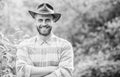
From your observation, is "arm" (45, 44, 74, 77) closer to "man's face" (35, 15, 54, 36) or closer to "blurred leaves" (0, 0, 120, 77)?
"man's face" (35, 15, 54, 36)

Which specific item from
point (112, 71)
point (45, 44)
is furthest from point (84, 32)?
point (45, 44)

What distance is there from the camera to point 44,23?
199 inches

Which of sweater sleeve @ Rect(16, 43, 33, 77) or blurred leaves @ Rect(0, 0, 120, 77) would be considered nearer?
sweater sleeve @ Rect(16, 43, 33, 77)

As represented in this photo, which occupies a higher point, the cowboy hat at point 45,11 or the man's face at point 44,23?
the cowboy hat at point 45,11

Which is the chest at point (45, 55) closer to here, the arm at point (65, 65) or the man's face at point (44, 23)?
the arm at point (65, 65)

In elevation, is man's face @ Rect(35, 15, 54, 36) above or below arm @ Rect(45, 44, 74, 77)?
above

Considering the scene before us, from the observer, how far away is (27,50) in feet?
17.0

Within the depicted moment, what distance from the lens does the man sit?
199 inches

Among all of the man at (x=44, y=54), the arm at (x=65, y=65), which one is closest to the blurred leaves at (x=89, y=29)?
the man at (x=44, y=54)

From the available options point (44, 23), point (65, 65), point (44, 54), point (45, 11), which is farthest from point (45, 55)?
point (45, 11)

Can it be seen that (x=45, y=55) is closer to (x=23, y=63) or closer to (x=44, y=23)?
(x=23, y=63)

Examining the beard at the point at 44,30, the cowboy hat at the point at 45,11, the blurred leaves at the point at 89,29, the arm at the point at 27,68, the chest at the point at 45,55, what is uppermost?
the blurred leaves at the point at 89,29

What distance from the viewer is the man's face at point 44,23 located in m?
5.08

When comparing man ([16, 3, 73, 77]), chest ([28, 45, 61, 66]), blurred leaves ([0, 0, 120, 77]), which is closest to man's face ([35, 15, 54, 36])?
man ([16, 3, 73, 77])
